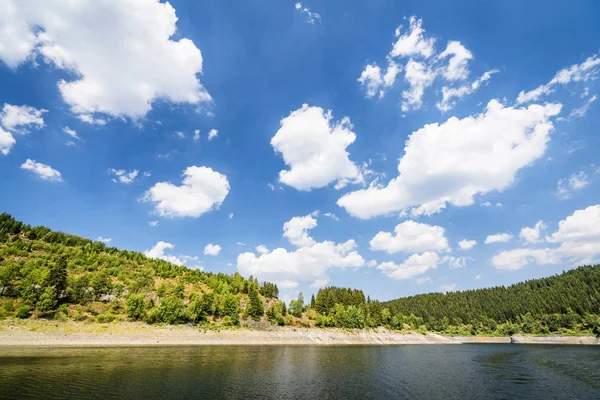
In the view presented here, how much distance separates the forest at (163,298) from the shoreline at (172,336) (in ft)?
16.1

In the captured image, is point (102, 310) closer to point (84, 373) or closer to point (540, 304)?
point (84, 373)

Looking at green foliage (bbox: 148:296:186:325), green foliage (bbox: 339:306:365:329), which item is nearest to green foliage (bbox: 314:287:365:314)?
green foliage (bbox: 339:306:365:329)

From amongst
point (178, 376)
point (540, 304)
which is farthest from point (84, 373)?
point (540, 304)

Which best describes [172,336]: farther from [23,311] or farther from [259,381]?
[259,381]

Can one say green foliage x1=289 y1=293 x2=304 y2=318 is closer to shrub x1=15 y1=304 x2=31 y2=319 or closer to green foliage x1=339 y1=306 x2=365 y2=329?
green foliage x1=339 y1=306 x2=365 y2=329

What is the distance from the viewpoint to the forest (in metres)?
85.4

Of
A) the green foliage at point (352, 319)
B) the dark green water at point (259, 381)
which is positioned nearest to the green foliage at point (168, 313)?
the dark green water at point (259, 381)

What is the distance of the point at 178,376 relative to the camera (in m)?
37.2

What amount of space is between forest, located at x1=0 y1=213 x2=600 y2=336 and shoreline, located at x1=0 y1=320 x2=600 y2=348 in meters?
4.91

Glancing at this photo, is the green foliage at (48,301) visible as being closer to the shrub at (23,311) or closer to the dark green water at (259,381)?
the shrub at (23,311)

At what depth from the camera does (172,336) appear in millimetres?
86250

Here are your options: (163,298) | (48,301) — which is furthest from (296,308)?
(48,301)

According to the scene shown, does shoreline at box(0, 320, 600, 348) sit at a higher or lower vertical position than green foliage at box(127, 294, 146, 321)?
lower

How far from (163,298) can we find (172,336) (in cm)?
2345
